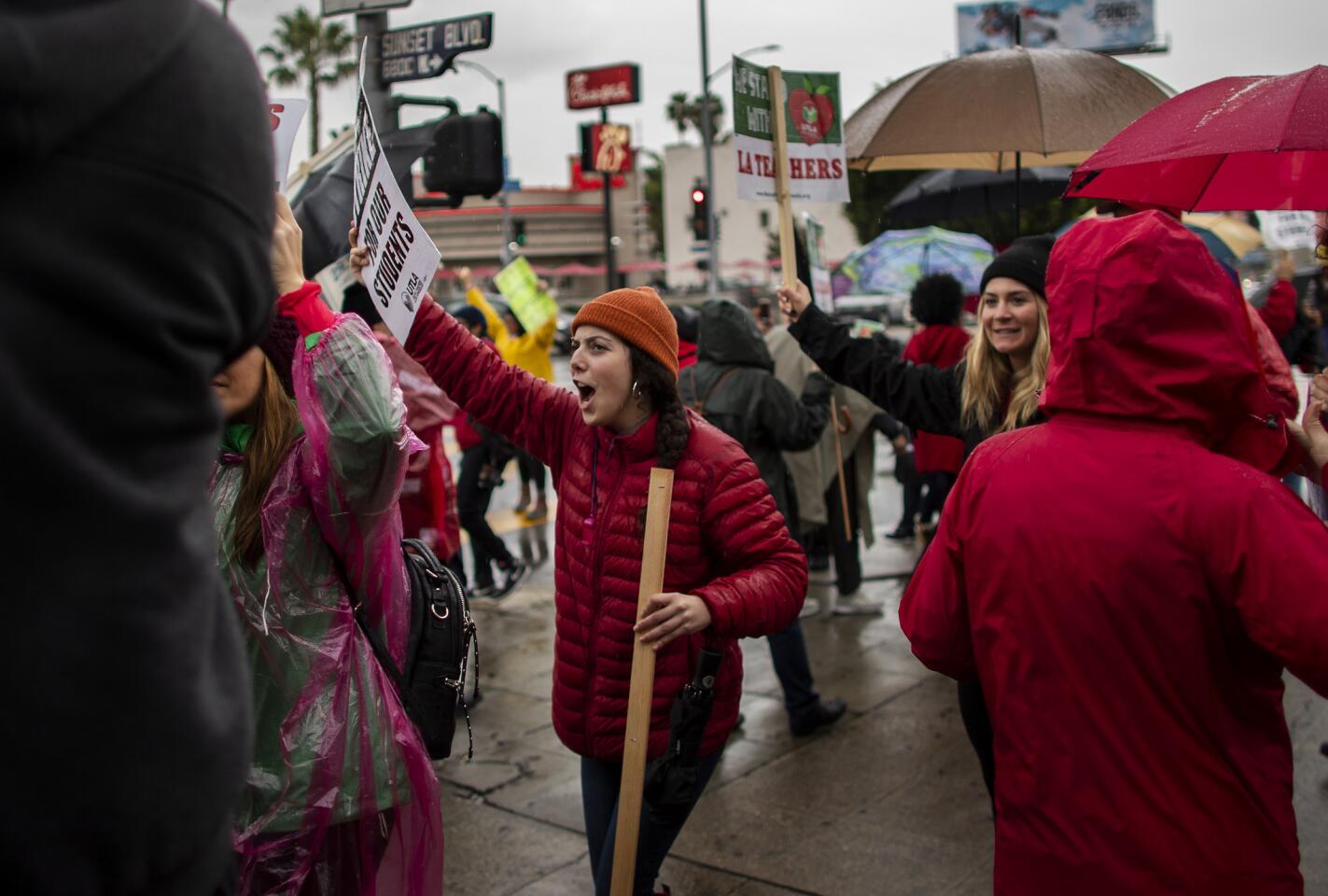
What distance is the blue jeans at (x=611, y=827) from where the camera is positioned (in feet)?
10.4

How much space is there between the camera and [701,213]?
71.2ft

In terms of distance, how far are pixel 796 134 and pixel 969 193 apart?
15.9 ft

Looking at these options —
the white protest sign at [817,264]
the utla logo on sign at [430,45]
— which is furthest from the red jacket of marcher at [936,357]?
the utla logo on sign at [430,45]

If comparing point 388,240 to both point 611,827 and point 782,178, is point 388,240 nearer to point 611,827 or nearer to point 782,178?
point 611,827

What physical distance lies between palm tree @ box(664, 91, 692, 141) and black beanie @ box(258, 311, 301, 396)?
82.5 metres

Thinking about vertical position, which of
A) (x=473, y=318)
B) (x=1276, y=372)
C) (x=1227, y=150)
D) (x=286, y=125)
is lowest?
(x=1276, y=372)

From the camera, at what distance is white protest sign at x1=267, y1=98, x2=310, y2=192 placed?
3.16 m

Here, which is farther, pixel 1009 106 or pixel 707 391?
pixel 707 391

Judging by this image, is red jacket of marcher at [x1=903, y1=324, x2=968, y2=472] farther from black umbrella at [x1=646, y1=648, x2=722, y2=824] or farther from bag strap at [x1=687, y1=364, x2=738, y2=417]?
black umbrella at [x1=646, y1=648, x2=722, y2=824]

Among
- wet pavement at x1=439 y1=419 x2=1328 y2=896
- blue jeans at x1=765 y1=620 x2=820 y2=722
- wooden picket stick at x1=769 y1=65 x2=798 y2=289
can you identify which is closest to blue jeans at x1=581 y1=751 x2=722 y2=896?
wet pavement at x1=439 y1=419 x2=1328 y2=896

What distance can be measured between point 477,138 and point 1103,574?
5247mm

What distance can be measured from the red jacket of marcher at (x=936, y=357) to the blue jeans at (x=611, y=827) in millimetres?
3348

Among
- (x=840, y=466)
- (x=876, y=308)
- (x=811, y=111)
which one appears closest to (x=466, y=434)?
(x=840, y=466)

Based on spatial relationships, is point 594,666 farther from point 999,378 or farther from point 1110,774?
point 999,378
